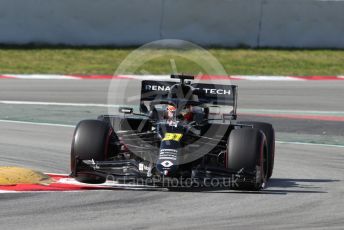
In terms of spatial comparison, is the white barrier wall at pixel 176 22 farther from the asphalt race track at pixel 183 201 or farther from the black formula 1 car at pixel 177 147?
the black formula 1 car at pixel 177 147

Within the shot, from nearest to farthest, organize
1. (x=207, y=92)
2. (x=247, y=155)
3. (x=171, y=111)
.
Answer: (x=247, y=155) → (x=171, y=111) → (x=207, y=92)

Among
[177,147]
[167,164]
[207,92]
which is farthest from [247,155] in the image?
[207,92]

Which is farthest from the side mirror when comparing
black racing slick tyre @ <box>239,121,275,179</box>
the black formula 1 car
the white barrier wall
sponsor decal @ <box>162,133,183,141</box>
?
the white barrier wall

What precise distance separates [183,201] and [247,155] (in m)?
1.21

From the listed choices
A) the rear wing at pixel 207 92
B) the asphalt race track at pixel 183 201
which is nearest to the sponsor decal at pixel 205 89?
the rear wing at pixel 207 92

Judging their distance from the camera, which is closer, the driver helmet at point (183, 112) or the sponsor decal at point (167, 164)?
the sponsor decal at point (167, 164)

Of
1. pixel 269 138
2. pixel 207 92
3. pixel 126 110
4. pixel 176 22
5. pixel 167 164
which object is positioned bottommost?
pixel 167 164

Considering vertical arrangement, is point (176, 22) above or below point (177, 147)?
above

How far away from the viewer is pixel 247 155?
447 inches

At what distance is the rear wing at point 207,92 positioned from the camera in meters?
12.5

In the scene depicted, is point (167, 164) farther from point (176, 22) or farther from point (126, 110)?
point (176, 22)

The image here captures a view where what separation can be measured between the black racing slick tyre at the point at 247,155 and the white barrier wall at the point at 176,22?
1717 centimetres

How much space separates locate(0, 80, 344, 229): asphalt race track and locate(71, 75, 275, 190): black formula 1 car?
20cm

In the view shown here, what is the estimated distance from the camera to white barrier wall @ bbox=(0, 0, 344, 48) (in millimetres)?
28000
